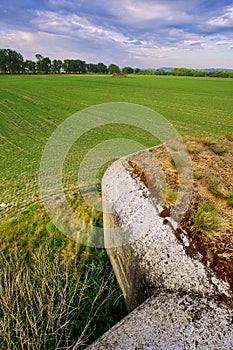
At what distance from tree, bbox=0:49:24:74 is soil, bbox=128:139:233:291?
103491 mm

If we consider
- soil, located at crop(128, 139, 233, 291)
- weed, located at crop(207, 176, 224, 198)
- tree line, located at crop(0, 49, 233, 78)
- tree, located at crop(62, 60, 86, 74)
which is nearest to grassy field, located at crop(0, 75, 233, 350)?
soil, located at crop(128, 139, 233, 291)

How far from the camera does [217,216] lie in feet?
10.4

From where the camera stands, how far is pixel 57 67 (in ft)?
331

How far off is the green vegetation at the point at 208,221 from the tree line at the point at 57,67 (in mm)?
98219

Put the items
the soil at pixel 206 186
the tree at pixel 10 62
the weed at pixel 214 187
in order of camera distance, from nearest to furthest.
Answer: the soil at pixel 206 186 → the weed at pixel 214 187 → the tree at pixel 10 62

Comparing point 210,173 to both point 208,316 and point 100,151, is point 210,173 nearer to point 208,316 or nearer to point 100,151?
point 208,316

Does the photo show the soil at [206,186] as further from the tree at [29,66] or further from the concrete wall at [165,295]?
the tree at [29,66]

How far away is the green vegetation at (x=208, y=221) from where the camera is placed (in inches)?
116

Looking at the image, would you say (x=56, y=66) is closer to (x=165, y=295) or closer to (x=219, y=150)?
(x=219, y=150)

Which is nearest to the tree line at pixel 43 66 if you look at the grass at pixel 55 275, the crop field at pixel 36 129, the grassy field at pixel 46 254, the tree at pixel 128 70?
the tree at pixel 128 70

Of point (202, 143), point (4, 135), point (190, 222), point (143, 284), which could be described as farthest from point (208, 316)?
point (4, 135)

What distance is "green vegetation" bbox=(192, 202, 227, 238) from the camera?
2.95 m

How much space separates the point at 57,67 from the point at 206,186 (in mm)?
110785

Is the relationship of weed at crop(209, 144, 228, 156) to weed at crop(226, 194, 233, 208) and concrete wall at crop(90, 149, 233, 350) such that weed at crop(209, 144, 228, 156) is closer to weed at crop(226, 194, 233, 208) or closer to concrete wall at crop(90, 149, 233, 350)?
weed at crop(226, 194, 233, 208)
